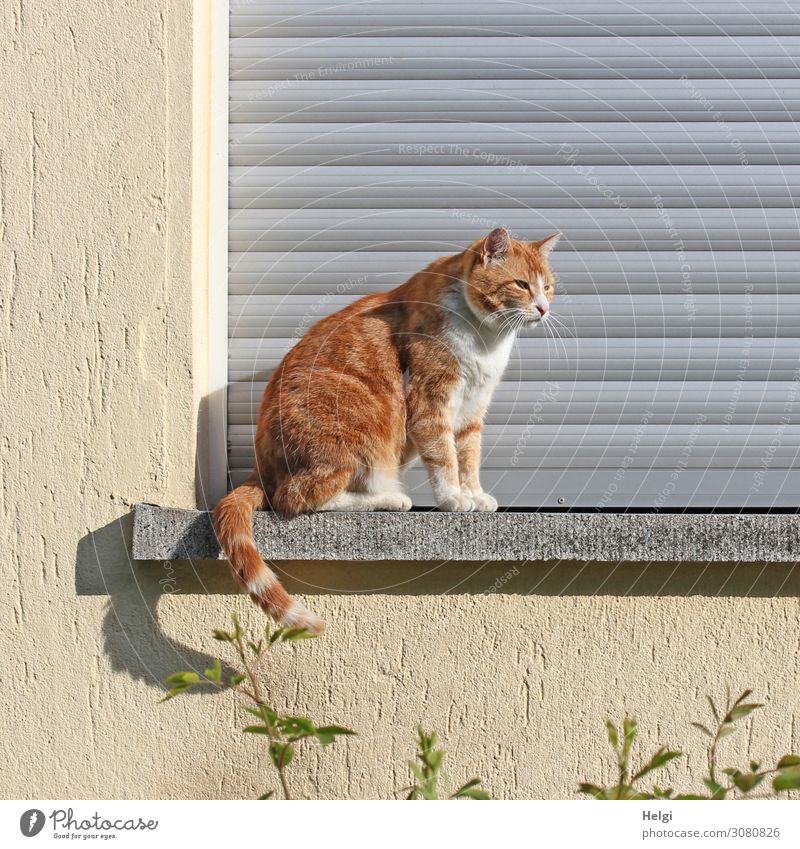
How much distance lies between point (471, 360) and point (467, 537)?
53 centimetres

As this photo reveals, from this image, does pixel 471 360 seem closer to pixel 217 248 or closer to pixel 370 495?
pixel 370 495

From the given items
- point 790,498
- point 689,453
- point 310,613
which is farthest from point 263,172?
point 790,498

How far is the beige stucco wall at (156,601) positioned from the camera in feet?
8.90

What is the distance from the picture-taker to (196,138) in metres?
2.79

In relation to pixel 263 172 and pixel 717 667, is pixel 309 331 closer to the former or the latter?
pixel 263 172

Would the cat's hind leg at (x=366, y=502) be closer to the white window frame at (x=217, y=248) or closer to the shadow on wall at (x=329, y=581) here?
the shadow on wall at (x=329, y=581)

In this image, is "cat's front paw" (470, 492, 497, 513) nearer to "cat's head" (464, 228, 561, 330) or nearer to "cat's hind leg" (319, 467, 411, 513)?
"cat's hind leg" (319, 467, 411, 513)

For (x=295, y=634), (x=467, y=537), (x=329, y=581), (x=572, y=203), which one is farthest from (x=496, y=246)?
(x=295, y=634)

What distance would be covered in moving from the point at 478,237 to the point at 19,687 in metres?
2.00

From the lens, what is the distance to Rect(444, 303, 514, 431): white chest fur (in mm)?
2742

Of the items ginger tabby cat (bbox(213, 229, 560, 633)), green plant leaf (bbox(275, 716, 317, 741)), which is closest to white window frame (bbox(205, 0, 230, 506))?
ginger tabby cat (bbox(213, 229, 560, 633))

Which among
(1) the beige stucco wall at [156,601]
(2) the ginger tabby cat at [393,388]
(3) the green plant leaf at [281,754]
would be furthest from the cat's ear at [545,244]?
(3) the green plant leaf at [281,754]

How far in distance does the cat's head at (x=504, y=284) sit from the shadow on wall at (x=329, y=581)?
746 millimetres

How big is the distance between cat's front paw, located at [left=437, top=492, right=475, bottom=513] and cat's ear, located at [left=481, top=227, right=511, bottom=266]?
0.71m
